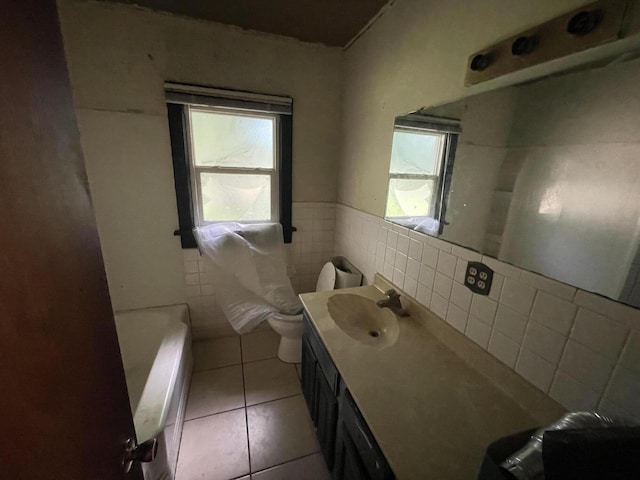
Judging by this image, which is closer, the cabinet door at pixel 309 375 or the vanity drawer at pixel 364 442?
the vanity drawer at pixel 364 442

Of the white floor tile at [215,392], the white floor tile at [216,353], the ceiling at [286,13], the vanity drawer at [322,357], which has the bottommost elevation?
the white floor tile at [215,392]

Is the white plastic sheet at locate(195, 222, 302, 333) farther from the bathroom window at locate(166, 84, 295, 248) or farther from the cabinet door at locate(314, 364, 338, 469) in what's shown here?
the cabinet door at locate(314, 364, 338, 469)

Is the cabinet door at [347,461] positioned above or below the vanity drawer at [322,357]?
below

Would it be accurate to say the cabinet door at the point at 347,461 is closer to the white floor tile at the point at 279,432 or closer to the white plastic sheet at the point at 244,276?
the white floor tile at the point at 279,432

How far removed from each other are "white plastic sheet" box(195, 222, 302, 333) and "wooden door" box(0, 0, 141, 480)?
129 centimetres

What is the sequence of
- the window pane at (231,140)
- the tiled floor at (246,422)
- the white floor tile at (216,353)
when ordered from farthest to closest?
the white floor tile at (216,353) < the window pane at (231,140) < the tiled floor at (246,422)

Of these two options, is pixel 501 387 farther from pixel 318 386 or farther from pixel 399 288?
pixel 318 386

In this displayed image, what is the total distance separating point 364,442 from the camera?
810mm

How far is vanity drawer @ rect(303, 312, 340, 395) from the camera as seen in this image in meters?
1.05

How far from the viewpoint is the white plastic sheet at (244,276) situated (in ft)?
5.97

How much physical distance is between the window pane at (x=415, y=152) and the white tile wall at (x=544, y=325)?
332 mm

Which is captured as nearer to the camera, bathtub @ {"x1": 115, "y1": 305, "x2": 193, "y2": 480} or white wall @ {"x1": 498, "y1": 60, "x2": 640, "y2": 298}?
white wall @ {"x1": 498, "y1": 60, "x2": 640, "y2": 298}

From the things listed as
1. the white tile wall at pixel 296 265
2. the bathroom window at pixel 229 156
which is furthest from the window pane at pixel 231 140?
the white tile wall at pixel 296 265

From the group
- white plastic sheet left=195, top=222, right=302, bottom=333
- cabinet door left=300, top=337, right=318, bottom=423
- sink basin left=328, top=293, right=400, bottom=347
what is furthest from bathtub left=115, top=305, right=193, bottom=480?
sink basin left=328, top=293, right=400, bottom=347
